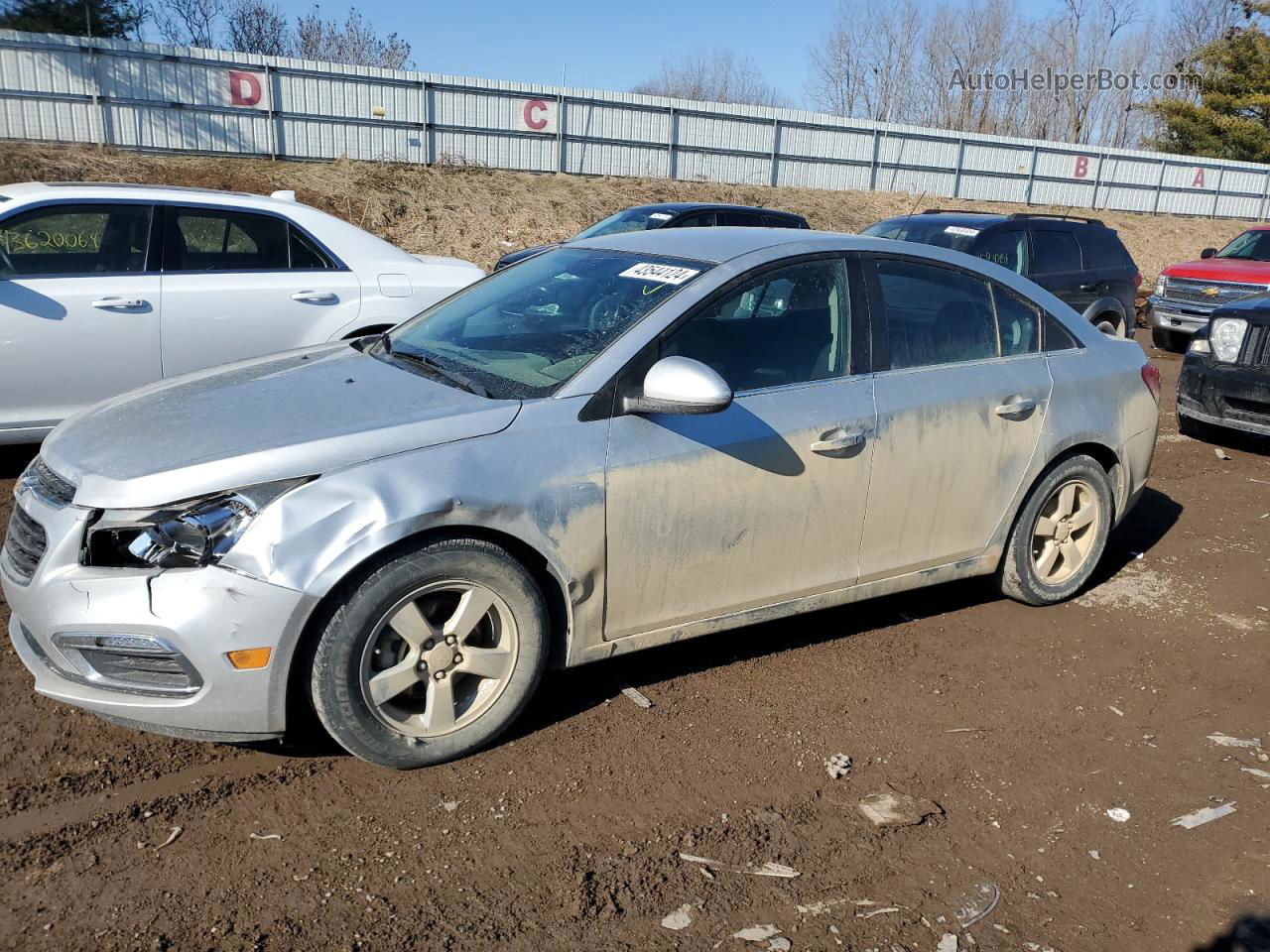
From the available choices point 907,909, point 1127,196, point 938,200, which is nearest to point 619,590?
point 907,909

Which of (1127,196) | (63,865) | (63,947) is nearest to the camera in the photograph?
(63,947)

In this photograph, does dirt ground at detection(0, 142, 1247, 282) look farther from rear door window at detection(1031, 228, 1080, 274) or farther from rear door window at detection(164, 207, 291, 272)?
rear door window at detection(164, 207, 291, 272)

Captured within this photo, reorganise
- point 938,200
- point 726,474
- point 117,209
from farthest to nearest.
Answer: point 938,200, point 117,209, point 726,474

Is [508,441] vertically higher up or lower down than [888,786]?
higher up

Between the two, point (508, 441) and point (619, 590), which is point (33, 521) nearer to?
point (508, 441)

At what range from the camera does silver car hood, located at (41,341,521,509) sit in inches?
122

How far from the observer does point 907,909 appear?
290 centimetres

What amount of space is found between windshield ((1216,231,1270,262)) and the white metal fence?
50.0 feet

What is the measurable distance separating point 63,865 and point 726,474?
7.65 ft

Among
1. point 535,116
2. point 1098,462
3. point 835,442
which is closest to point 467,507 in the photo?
point 835,442

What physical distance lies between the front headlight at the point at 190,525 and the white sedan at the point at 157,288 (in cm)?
338

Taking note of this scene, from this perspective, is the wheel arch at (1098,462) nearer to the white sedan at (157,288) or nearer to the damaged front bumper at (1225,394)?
the damaged front bumper at (1225,394)

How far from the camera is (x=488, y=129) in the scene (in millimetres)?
24391

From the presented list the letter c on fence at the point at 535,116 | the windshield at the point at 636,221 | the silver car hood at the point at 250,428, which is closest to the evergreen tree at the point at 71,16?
the letter c on fence at the point at 535,116
